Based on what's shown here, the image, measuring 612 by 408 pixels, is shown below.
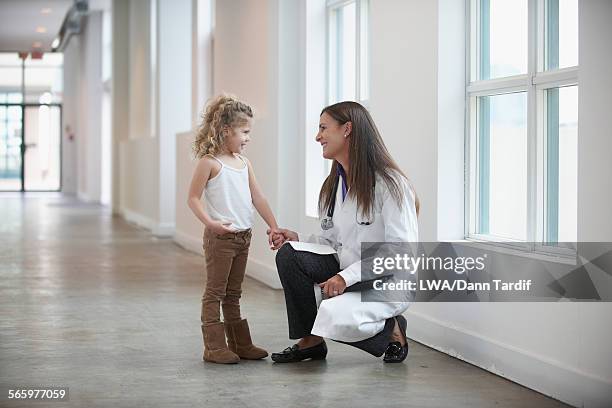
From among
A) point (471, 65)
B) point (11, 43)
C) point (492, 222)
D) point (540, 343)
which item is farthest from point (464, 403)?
point (11, 43)

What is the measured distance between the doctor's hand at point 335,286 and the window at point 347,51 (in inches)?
90.8

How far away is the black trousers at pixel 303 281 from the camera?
13.6ft

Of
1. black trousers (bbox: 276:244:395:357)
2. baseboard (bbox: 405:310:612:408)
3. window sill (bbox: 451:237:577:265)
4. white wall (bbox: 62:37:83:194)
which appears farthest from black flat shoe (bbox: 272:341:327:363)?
white wall (bbox: 62:37:83:194)

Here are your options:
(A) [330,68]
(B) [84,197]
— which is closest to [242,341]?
(A) [330,68]

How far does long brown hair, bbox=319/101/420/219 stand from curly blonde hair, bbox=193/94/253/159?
372mm

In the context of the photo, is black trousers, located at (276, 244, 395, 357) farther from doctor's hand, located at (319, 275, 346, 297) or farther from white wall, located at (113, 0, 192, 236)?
white wall, located at (113, 0, 192, 236)

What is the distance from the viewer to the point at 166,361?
430 cm

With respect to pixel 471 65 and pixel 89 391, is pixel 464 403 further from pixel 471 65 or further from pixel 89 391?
pixel 471 65

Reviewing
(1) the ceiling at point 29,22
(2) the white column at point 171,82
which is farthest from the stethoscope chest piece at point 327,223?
(1) the ceiling at point 29,22

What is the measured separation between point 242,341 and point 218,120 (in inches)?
37.4

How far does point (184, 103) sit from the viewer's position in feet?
38.8

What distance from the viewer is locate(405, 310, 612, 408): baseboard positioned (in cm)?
338

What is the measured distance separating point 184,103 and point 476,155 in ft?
24.7

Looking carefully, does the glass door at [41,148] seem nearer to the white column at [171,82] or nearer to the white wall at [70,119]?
the white wall at [70,119]
